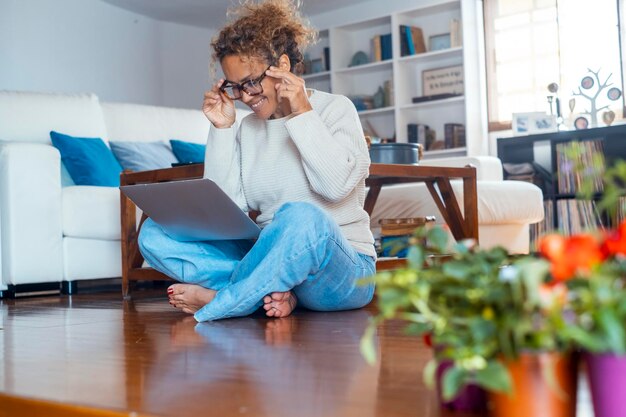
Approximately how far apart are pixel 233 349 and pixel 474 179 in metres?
2.06

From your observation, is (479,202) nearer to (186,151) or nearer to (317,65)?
(186,151)

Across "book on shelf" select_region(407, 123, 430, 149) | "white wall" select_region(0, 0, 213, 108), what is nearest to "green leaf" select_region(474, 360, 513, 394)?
"white wall" select_region(0, 0, 213, 108)

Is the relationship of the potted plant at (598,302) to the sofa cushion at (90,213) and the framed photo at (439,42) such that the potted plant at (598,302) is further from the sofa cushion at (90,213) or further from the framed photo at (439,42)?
the framed photo at (439,42)

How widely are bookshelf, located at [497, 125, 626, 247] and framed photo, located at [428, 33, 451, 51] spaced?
112 cm

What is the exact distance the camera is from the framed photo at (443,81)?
642 centimetres

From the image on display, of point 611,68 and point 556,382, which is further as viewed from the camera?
point 611,68

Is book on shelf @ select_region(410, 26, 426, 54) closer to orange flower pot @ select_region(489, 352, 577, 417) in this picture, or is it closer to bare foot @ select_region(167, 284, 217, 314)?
bare foot @ select_region(167, 284, 217, 314)

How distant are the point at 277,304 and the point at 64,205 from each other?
2.11 meters

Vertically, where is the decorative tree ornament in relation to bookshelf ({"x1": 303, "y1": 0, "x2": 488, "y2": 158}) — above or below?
below

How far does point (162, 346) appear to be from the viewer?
1584 mm

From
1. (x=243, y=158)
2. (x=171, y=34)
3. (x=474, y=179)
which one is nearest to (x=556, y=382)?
(x=243, y=158)

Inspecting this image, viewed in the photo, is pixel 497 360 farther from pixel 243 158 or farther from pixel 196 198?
pixel 243 158

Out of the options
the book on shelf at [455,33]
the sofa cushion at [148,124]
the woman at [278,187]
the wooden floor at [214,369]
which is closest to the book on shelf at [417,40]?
the book on shelf at [455,33]

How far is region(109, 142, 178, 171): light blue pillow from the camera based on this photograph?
4.41m
